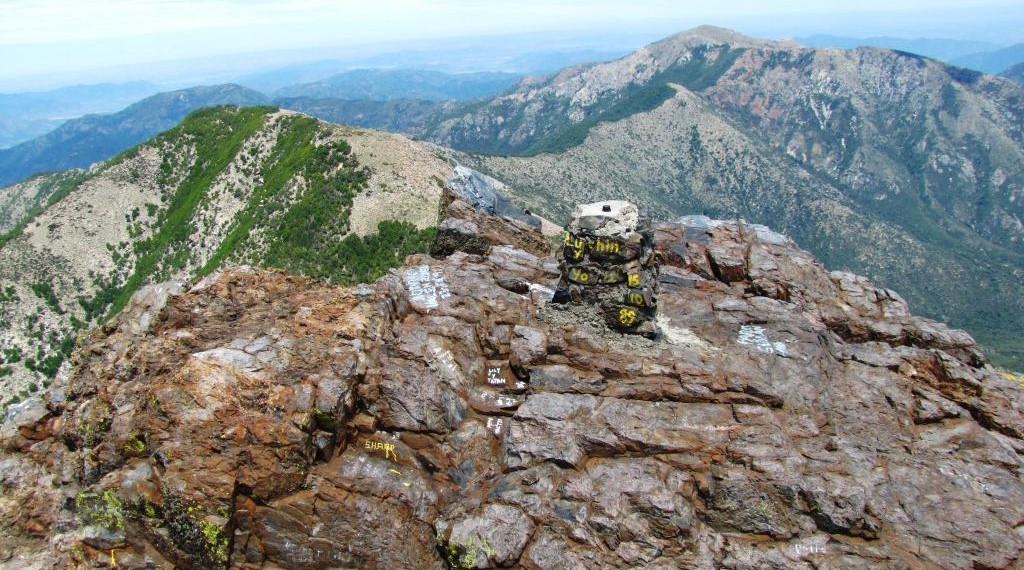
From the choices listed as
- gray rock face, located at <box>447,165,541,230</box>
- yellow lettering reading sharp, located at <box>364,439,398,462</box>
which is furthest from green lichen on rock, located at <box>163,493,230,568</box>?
gray rock face, located at <box>447,165,541,230</box>

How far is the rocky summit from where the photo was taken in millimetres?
17781

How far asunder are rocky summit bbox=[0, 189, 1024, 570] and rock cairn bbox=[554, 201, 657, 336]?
1.04m

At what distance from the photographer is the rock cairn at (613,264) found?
86.7ft

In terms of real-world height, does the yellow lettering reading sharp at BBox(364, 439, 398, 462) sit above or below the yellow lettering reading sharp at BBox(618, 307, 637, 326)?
below

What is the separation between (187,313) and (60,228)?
116309mm

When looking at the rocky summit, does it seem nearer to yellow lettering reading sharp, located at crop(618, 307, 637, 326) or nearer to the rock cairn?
yellow lettering reading sharp, located at crop(618, 307, 637, 326)

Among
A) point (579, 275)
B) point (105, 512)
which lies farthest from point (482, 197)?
point (105, 512)

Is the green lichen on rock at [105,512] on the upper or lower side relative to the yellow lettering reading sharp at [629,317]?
lower

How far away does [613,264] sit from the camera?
27188mm

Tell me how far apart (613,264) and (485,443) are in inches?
432

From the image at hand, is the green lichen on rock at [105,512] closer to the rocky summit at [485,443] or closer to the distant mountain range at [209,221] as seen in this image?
the rocky summit at [485,443]

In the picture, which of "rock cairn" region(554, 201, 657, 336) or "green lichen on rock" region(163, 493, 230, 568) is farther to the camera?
"rock cairn" region(554, 201, 657, 336)

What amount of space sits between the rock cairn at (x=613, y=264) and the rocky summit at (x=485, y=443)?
3.40ft

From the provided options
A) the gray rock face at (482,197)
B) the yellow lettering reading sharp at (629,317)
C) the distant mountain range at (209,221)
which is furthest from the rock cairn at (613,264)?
the distant mountain range at (209,221)
